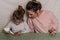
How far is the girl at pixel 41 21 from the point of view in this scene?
1881mm

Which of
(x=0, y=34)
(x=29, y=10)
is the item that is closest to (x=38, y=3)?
(x=29, y=10)

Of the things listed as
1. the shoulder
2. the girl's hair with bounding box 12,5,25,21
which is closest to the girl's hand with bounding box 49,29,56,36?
the shoulder

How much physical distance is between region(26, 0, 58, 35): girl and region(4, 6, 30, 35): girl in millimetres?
52

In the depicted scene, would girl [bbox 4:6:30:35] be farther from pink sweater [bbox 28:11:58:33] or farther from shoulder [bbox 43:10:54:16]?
shoulder [bbox 43:10:54:16]

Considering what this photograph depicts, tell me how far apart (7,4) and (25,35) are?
1.13 feet

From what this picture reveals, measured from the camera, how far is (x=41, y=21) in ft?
6.28

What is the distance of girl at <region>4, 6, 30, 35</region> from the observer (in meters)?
1.82

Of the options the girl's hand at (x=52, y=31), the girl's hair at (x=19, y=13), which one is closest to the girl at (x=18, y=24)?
the girl's hair at (x=19, y=13)

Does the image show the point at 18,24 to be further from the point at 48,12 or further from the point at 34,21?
the point at 48,12

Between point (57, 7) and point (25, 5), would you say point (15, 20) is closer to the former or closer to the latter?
point (25, 5)

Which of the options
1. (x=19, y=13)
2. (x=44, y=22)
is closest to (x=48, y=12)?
(x=44, y=22)

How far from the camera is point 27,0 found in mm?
1935

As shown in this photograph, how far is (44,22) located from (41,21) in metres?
0.03

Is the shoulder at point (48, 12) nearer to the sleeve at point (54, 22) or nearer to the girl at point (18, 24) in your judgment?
the sleeve at point (54, 22)
